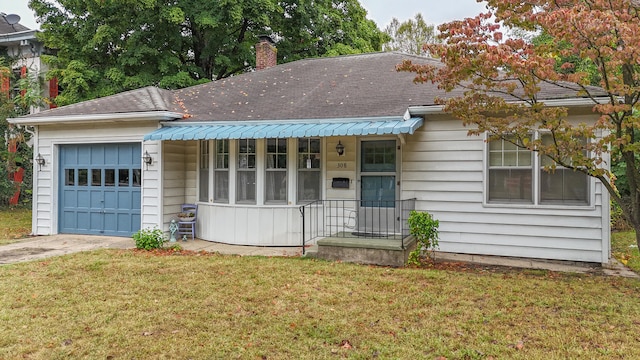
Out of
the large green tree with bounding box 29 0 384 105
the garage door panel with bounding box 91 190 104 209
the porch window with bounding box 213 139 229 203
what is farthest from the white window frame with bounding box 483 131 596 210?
the large green tree with bounding box 29 0 384 105

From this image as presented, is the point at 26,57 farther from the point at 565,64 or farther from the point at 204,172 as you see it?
the point at 565,64

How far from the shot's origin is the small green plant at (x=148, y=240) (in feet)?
26.7

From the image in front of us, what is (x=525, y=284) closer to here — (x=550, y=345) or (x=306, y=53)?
(x=550, y=345)

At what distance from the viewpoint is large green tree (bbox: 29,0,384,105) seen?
1540 cm

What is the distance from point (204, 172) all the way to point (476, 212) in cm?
613

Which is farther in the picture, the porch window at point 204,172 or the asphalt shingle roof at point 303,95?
the porch window at point 204,172

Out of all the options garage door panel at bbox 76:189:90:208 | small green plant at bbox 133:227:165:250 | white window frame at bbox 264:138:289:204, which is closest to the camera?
small green plant at bbox 133:227:165:250

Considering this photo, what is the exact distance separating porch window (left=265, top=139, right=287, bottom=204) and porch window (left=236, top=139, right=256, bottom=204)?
1.06 feet

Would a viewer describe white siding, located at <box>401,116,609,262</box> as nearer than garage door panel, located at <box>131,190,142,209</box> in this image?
Yes

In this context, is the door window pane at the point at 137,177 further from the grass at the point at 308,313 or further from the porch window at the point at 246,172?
the grass at the point at 308,313

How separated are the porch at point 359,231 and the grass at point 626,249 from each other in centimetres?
386

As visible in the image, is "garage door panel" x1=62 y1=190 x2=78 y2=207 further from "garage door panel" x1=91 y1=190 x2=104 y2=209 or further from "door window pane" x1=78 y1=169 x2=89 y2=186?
"garage door panel" x1=91 y1=190 x2=104 y2=209

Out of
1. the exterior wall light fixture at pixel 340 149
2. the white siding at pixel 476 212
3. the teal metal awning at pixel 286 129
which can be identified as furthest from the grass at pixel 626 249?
the exterior wall light fixture at pixel 340 149

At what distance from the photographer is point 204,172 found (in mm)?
9422
